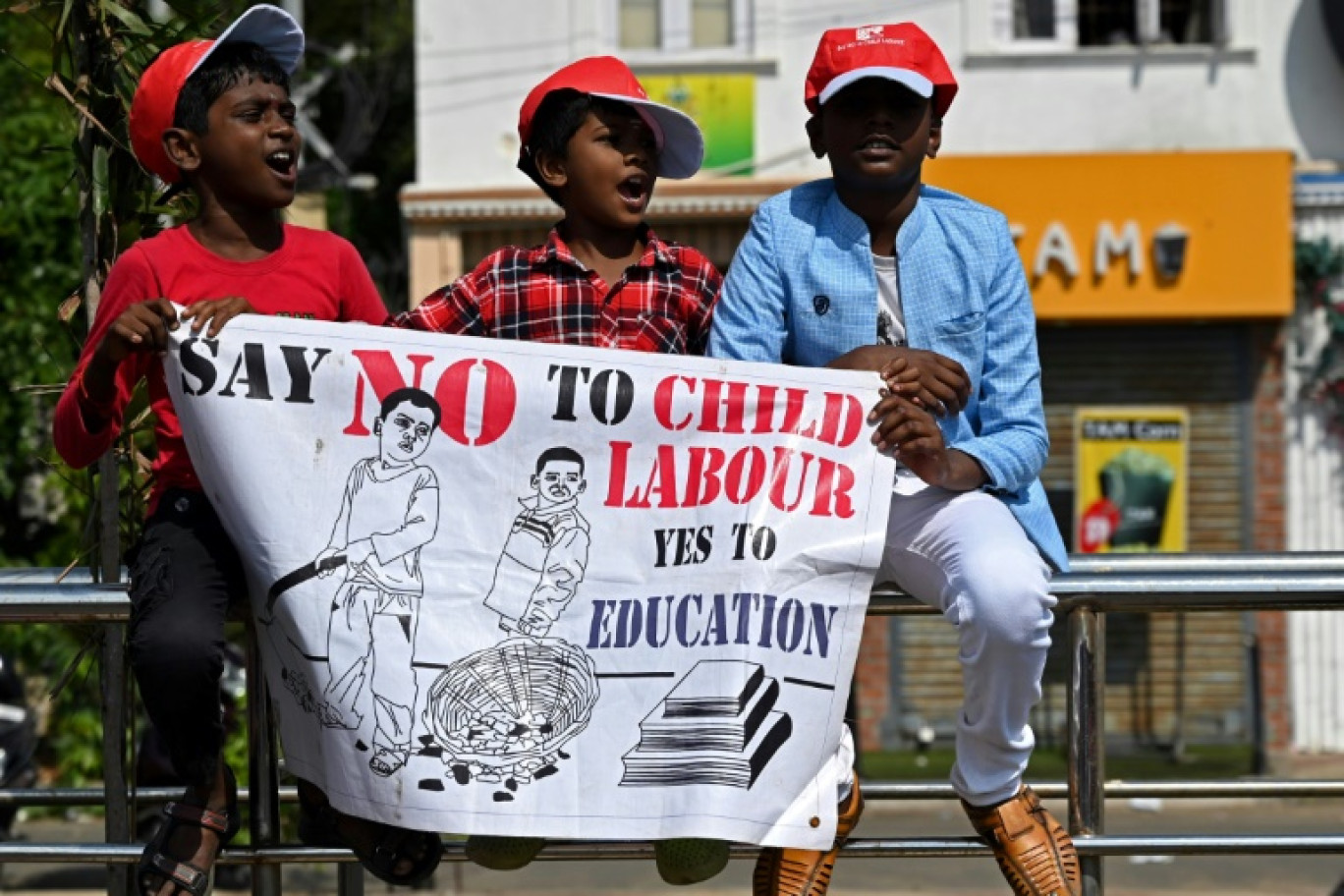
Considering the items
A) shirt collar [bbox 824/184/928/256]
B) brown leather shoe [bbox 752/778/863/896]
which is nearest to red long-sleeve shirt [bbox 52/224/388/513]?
shirt collar [bbox 824/184/928/256]

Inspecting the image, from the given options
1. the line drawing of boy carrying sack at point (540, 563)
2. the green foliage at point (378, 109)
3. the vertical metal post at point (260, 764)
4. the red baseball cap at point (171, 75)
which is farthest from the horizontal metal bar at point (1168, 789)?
the green foliage at point (378, 109)

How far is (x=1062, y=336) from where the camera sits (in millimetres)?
13625

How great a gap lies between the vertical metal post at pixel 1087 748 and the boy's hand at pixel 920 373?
464mm

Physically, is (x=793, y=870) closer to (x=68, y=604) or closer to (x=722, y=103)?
(x=68, y=604)

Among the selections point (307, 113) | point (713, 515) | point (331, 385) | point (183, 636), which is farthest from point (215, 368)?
point (307, 113)

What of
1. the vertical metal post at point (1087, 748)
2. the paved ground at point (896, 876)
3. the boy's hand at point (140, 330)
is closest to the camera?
the boy's hand at point (140, 330)

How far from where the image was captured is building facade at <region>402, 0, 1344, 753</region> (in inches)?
522

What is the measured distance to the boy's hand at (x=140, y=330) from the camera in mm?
3664

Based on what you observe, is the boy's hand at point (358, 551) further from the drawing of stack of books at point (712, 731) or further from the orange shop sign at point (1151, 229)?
the orange shop sign at point (1151, 229)

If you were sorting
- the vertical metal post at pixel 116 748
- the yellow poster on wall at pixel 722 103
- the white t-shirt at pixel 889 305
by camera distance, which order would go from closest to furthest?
the vertical metal post at pixel 116 748 < the white t-shirt at pixel 889 305 < the yellow poster on wall at pixel 722 103

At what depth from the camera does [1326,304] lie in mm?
13461

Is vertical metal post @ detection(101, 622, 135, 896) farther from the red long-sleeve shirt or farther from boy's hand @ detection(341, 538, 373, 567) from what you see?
boy's hand @ detection(341, 538, 373, 567)

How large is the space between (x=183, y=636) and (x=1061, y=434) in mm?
10774

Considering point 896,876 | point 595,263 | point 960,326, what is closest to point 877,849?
point 960,326
